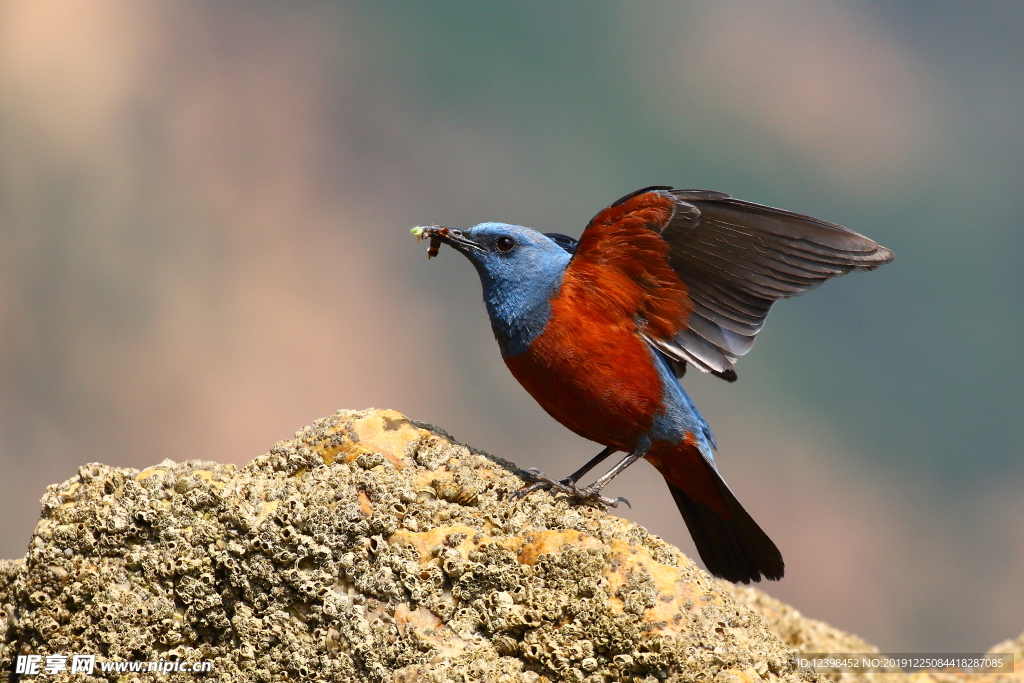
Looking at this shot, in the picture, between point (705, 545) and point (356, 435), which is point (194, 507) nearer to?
point (356, 435)

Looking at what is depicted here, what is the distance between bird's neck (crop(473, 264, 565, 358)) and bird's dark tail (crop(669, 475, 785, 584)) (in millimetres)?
1321

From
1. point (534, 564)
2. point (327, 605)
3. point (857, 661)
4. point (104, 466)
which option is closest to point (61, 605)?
point (104, 466)

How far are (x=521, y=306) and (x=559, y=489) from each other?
1.11 meters

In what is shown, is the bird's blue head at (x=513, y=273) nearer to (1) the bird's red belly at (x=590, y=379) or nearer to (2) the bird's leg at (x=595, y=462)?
(1) the bird's red belly at (x=590, y=379)

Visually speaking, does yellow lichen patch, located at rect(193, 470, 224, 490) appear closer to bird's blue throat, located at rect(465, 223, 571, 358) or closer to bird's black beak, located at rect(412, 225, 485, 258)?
bird's blue throat, located at rect(465, 223, 571, 358)

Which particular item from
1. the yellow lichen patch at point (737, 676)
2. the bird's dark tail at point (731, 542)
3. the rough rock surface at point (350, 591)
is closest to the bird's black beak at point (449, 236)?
the rough rock surface at point (350, 591)

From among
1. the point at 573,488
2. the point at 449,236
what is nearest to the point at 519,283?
the point at 449,236

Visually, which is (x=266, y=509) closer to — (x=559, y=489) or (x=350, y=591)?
(x=350, y=591)

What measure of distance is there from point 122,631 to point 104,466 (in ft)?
2.28

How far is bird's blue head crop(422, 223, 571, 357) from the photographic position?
14.9ft

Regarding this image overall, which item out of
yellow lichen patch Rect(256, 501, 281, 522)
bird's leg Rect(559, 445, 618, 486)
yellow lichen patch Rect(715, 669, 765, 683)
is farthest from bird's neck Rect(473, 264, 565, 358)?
yellow lichen patch Rect(715, 669, 765, 683)

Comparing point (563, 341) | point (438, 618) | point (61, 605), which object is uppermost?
point (563, 341)

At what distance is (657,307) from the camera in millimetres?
4848

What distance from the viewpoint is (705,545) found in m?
5.07
